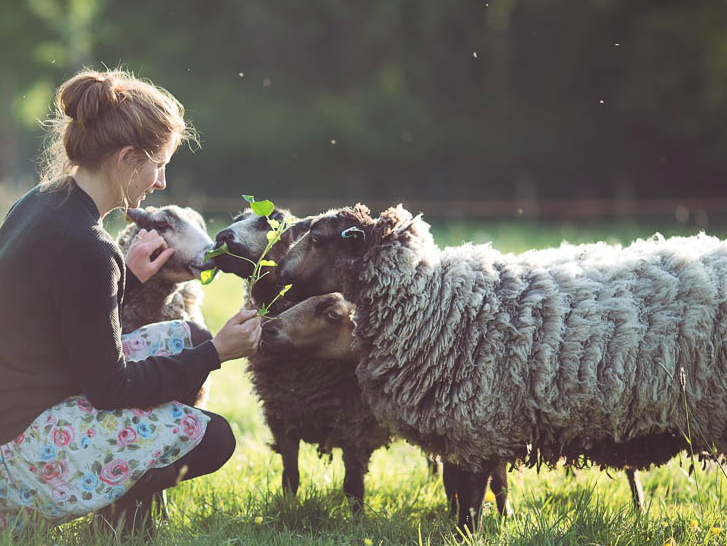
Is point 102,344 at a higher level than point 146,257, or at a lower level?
lower

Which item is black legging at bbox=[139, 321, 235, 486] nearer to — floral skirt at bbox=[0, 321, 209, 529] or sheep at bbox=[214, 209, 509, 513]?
floral skirt at bbox=[0, 321, 209, 529]

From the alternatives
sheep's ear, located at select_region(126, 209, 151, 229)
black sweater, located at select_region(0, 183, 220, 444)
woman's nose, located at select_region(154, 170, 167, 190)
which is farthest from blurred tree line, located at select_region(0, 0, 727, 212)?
black sweater, located at select_region(0, 183, 220, 444)

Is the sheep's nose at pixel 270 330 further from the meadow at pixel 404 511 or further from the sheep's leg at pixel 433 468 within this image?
the sheep's leg at pixel 433 468

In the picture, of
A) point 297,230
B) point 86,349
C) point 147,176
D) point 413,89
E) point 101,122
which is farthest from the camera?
point 413,89

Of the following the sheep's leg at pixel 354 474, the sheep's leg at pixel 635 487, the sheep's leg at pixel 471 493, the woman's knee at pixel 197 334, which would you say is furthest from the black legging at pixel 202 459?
the sheep's leg at pixel 635 487

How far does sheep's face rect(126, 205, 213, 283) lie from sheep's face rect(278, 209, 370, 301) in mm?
523

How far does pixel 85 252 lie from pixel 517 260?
1.89 metres

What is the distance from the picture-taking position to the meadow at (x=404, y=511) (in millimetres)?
3010

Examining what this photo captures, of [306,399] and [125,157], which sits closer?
[125,157]

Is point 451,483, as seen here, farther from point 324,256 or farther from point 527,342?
point 324,256

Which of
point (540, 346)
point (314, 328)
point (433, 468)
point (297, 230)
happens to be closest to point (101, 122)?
point (297, 230)

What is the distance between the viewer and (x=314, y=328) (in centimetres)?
367

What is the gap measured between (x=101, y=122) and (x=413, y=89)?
31797mm

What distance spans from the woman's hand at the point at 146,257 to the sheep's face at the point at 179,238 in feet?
0.42
